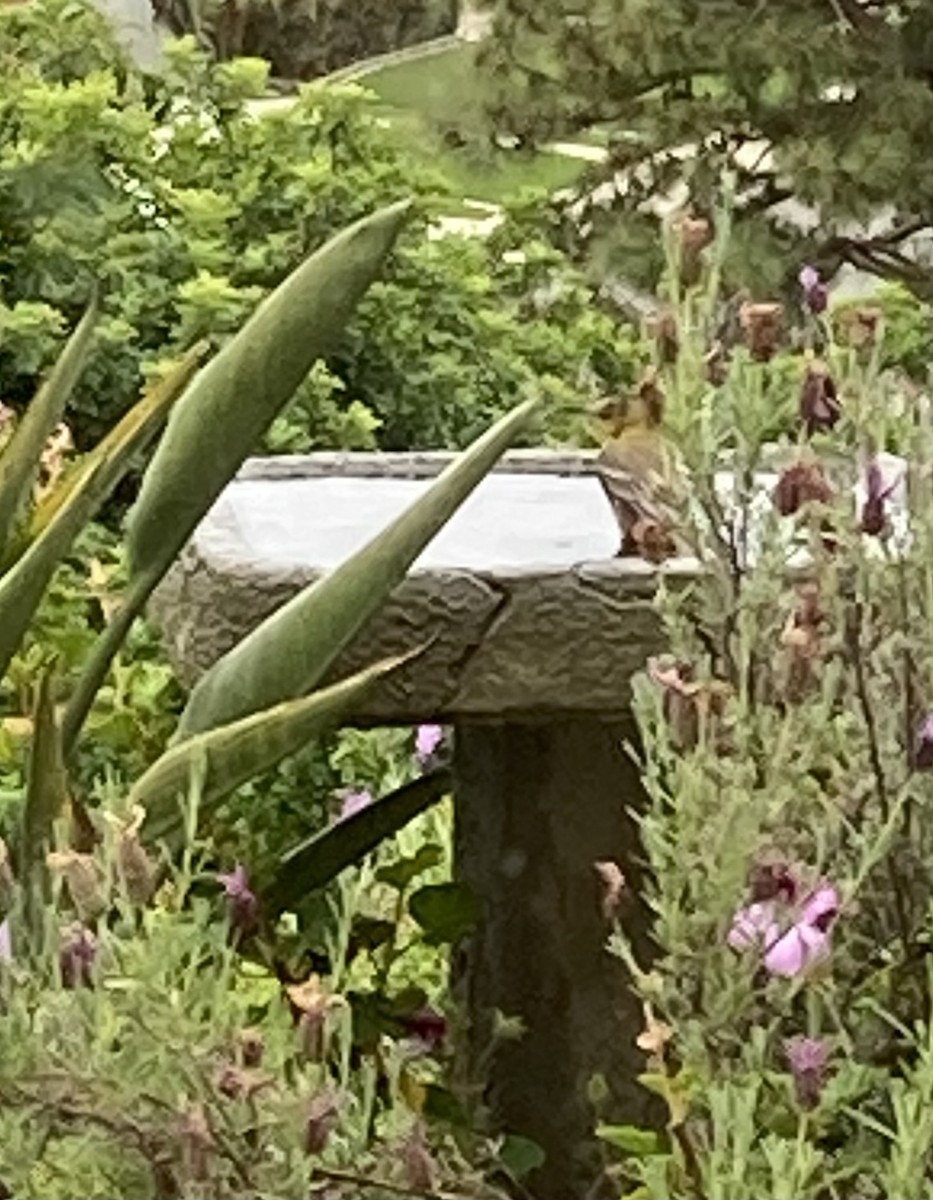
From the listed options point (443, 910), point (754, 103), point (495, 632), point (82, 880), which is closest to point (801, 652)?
point (82, 880)

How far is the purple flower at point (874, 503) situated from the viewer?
153 centimetres

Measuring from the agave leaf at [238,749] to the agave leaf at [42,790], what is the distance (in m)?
0.05

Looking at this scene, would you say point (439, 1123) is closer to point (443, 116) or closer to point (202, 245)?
point (202, 245)

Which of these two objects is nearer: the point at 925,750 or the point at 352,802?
the point at 925,750

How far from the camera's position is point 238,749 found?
1.82m

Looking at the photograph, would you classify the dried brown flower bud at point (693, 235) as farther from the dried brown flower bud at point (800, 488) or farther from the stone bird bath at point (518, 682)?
the stone bird bath at point (518, 682)

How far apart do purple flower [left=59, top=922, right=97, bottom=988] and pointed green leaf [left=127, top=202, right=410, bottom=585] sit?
498 mm

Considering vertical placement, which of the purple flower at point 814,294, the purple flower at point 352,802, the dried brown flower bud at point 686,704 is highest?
the purple flower at point 814,294

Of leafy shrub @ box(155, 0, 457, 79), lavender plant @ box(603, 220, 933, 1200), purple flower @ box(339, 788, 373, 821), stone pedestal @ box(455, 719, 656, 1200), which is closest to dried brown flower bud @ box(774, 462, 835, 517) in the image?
lavender plant @ box(603, 220, 933, 1200)

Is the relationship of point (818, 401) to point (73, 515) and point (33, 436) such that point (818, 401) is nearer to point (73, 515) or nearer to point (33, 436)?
point (73, 515)

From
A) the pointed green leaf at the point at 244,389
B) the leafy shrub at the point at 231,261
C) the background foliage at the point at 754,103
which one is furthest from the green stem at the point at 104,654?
the background foliage at the point at 754,103

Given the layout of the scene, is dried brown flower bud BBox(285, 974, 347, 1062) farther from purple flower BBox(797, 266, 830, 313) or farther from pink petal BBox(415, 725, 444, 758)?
pink petal BBox(415, 725, 444, 758)

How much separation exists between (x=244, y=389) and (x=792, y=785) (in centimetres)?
53

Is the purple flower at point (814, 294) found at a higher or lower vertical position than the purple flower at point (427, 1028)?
higher
